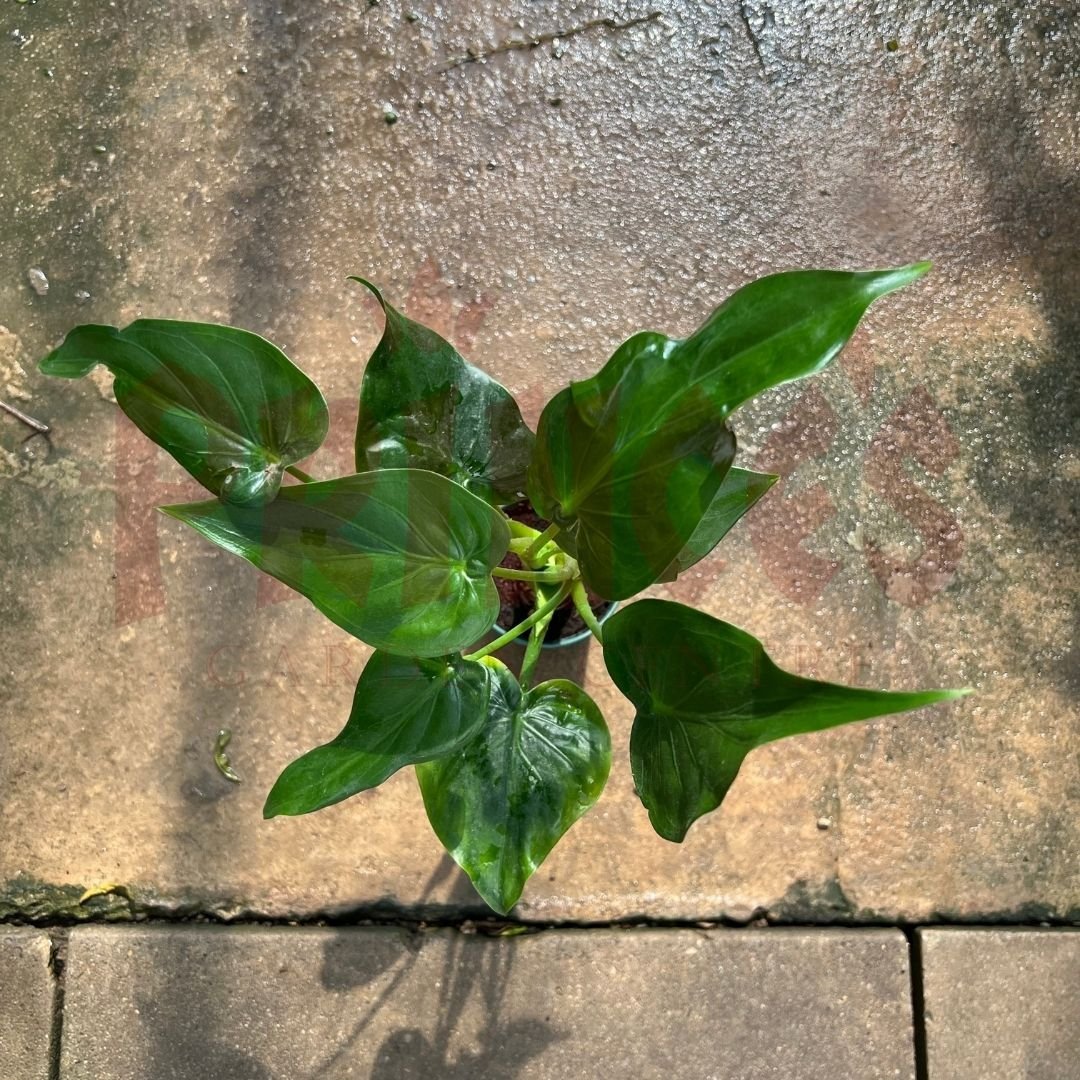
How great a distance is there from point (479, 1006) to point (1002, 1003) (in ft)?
2.21

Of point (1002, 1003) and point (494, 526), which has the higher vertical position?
point (494, 526)

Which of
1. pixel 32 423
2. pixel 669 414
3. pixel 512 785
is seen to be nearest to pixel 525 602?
pixel 512 785

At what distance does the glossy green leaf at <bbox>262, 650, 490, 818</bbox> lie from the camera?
72 cm

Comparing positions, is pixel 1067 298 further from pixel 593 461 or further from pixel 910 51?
pixel 593 461

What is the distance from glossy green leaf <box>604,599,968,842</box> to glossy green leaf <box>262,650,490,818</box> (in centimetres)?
12

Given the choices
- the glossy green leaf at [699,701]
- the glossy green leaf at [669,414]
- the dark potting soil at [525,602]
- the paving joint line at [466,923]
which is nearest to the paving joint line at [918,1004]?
the paving joint line at [466,923]

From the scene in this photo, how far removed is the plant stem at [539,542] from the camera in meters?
0.84

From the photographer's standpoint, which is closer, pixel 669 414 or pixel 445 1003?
pixel 669 414

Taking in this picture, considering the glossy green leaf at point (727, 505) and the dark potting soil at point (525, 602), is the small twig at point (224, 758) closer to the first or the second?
the dark potting soil at point (525, 602)

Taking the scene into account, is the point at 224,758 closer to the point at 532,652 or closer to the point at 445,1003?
the point at 445,1003

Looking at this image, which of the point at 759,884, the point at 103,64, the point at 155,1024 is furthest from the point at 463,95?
the point at 155,1024

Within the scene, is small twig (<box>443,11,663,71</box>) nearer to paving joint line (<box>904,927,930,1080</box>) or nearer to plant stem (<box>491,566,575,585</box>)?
plant stem (<box>491,566,575,585</box>)

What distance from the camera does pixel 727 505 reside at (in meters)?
0.84

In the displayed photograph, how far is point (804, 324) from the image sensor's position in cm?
57
